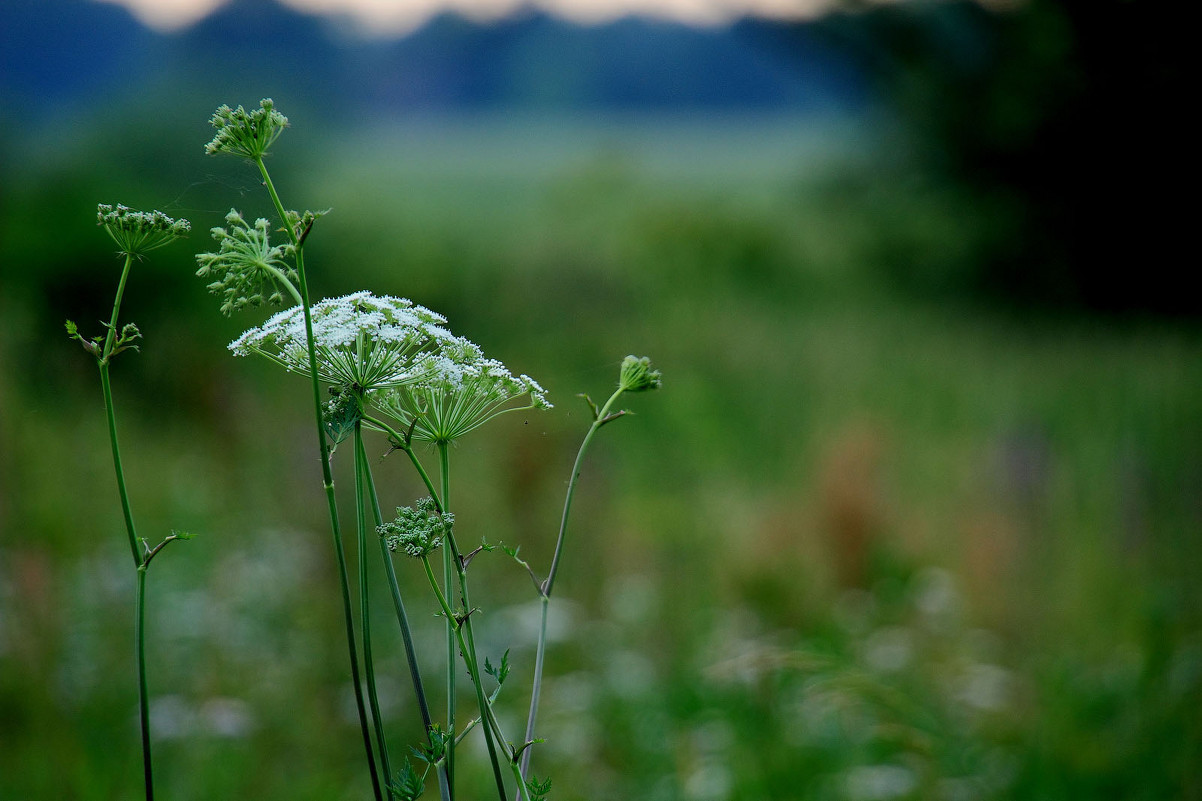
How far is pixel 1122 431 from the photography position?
641 cm

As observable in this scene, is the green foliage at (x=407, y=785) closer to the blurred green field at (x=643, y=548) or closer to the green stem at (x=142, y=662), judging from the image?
the green stem at (x=142, y=662)

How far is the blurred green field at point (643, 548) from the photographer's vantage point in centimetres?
269

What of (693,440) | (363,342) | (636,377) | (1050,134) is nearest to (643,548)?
(693,440)

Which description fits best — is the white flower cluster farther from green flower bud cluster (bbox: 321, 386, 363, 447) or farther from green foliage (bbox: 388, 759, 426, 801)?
green foliage (bbox: 388, 759, 426, 801)

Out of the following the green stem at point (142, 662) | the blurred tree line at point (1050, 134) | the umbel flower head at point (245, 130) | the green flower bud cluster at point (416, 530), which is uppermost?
the blurred tree line at point (1050, 134)

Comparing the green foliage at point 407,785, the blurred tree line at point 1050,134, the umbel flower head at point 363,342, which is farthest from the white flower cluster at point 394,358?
the blurred tree line at point 1050,134

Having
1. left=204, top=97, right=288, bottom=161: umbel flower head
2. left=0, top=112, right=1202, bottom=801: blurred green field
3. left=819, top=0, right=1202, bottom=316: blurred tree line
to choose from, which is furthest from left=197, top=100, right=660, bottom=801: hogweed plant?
left=819, top=0, right=1202, bottom=316: blurred tree line

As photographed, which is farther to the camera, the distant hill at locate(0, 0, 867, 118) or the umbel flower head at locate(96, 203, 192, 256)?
the distant hill at locate(0, 0, 867, 118)

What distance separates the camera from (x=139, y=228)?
26.9 inches

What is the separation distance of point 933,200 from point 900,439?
730 cm

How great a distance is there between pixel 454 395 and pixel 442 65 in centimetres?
1332

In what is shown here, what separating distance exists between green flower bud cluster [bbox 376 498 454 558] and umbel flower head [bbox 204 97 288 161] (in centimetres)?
31

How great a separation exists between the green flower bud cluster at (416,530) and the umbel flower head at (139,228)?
0.29 metres

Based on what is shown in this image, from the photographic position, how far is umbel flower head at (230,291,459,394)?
68 centimetres
